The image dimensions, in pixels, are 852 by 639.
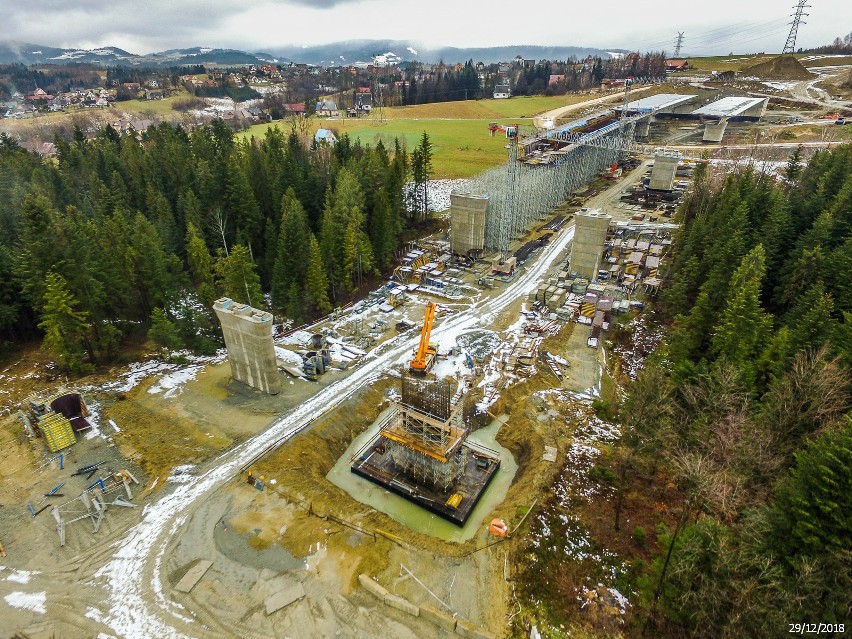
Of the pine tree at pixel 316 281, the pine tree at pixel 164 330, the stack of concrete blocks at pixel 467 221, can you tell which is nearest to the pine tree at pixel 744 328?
the stack of concrete blocks at pixel 467 221

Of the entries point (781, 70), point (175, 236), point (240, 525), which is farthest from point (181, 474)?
point (781, 70)

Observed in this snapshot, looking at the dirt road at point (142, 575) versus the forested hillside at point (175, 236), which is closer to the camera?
the dirt road at point (142, 575)

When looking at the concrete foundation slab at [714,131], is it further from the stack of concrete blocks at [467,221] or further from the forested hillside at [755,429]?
the stack of concrete blocks at [467,221]

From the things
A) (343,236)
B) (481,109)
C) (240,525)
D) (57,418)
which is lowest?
(240,525)

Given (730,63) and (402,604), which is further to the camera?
(730,63)

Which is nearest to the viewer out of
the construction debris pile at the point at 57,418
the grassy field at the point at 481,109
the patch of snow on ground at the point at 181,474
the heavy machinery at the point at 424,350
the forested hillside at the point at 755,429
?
the forested hillside at the point at 755,429

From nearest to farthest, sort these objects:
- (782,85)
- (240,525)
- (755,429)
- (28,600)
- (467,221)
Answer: (28,600) < (755,429) < (240,525) < (467,221) < (782,85)

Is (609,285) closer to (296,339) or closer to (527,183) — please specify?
(527,183)

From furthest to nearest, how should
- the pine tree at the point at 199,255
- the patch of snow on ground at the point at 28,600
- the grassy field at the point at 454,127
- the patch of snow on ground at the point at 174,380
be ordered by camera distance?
the grassy field at the point at 454,127
the pine tree at the point at 199,255
the patch of snow on ground at the point at 174,380
the patch of snow on ground at the point at 28,600
